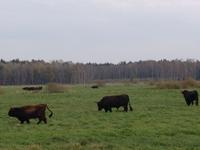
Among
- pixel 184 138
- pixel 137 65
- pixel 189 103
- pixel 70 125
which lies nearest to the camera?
pixel 184 138

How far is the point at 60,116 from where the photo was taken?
2517 centimetres

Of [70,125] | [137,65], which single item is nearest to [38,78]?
[137,65]

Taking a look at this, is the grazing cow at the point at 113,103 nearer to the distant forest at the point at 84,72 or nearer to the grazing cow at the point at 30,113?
the grazing cow at the point at 30,113

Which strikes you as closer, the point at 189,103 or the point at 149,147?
the point at 149,147

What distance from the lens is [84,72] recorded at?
17688 cm

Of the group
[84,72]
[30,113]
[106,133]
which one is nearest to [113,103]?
[30,113]

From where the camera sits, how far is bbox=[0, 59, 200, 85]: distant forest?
505ft

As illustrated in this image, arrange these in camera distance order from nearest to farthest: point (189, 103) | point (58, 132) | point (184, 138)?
1. point (184, 138)
2. point (58, 132)
3. point (189, 103)

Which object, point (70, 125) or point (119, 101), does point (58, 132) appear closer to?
point (70, 125)

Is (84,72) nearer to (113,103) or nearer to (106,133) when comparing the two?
(113,103)

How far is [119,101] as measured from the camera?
28.8m

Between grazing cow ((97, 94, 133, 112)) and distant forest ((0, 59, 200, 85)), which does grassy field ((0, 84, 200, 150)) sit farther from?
distant forest ((0, 59, 200, 85))

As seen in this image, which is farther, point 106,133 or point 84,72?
point 84,72

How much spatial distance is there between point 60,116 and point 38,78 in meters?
131
